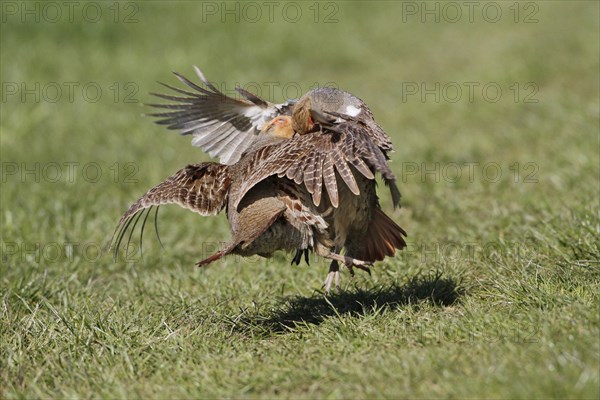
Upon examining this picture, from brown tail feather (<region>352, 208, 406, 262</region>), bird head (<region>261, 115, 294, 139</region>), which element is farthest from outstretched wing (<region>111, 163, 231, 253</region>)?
brown tail feather (<region>352, 208, 406, 262</region>)

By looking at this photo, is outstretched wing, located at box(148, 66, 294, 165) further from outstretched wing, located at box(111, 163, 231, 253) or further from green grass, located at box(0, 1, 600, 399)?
green grass, located at box(0, 1, 600, 399)

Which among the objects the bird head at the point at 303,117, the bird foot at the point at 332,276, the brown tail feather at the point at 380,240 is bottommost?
the bird foot at the point at 332,276

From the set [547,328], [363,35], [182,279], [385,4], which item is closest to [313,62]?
[363,35]

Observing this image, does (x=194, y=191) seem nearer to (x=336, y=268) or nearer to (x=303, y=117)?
(x=303, y=117)

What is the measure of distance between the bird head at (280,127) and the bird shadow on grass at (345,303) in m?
1.01

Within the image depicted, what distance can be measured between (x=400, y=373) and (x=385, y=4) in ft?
42.4

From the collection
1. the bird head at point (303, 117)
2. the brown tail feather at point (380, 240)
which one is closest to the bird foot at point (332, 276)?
the brown tail feather at point (380, 240)

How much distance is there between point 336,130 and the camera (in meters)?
4.84

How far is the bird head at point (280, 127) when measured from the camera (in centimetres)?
534

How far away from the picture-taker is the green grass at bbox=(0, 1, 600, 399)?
13.5ft

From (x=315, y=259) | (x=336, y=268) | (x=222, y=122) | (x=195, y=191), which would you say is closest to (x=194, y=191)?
(x=195, y=191)

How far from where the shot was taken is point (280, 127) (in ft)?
17.7

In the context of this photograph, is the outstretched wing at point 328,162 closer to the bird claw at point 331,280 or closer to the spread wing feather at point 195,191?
the spread wing feather at point 195,191

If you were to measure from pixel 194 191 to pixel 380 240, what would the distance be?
118 cm
